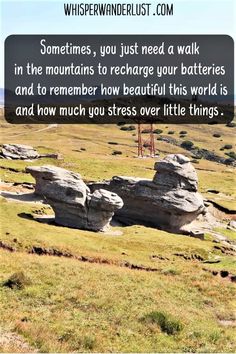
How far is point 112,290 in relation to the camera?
33.1 m

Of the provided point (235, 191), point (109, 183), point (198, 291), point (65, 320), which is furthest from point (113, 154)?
point (65, 320)

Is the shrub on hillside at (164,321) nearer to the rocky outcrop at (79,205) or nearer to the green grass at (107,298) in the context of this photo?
the green grass at (107,298)

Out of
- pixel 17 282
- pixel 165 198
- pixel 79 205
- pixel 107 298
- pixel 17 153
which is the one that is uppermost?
pixel 17 282

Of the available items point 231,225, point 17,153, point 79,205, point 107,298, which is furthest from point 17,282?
point 17,153

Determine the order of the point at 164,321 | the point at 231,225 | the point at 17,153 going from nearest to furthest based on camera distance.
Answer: the point at 164,321
the point at 231,225
the point at 17,153

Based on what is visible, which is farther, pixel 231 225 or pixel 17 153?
pixel 17 153

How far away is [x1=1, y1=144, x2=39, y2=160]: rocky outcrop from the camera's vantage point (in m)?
107

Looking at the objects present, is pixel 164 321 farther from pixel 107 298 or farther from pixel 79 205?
pixel 79 205

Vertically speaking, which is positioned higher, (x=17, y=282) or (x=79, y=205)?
(x=17, y=282)

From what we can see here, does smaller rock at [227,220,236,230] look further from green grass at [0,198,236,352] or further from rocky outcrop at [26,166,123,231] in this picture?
rocky outcrop at [26,166,123,231]

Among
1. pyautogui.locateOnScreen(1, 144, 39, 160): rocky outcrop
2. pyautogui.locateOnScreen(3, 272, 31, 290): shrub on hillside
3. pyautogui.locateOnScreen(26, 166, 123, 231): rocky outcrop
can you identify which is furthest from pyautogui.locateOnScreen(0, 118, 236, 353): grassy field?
pyautogui.locateOnScreen(1, 144, 39, 160): rocky outcrop

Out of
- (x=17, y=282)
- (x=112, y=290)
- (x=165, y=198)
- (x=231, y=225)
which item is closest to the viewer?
(x=17, y=282)

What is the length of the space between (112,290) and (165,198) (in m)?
32.3

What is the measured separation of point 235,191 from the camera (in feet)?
340
